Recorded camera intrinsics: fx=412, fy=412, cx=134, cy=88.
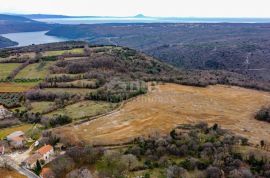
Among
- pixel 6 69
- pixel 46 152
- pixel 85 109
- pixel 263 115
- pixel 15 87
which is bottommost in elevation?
pixel 15 87

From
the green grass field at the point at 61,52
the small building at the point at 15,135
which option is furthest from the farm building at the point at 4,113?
the green grass field at the point at 61,52

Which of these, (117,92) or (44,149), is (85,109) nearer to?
(117,92)

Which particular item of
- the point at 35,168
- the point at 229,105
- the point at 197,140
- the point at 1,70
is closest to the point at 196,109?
the point at 229,105

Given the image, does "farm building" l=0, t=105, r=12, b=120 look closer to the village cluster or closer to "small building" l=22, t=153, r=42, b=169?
the village cluster

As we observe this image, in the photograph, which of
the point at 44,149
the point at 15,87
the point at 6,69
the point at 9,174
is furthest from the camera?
the point at 6,69

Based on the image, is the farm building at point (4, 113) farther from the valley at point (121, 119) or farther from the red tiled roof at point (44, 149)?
the red tiled roof at point (44, 149)

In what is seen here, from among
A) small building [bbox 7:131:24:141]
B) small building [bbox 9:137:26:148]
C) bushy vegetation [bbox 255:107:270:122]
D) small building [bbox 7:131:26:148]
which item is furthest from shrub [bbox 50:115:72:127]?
bushy vegetation [bbox 255:107:270:122]

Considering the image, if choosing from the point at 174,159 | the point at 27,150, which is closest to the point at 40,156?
the point at 27,150
